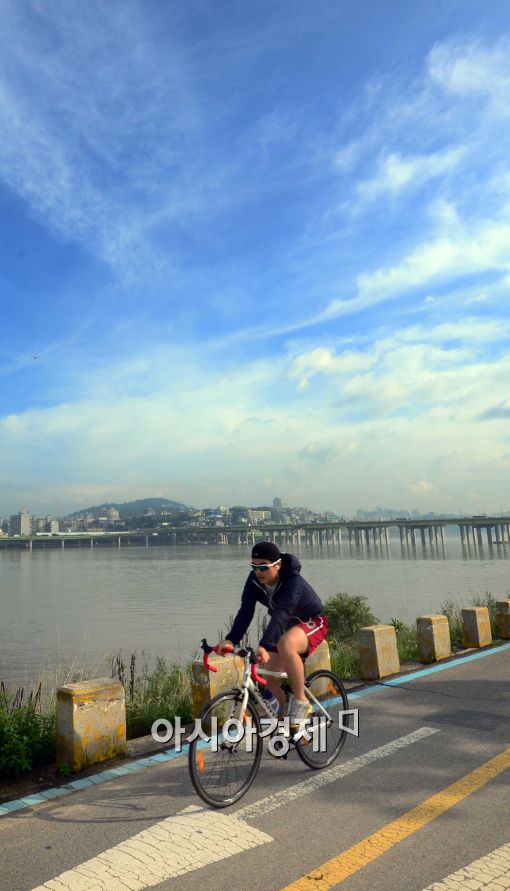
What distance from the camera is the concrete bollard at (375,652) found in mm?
7340

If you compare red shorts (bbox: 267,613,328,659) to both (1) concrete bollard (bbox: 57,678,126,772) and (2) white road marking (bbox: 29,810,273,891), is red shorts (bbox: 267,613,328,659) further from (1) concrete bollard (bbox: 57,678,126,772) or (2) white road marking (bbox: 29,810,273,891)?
(1) concrete bollard (bbox: 57,678,126,772)

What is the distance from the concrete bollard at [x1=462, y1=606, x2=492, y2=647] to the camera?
31.0ft

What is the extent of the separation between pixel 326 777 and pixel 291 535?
556 feet

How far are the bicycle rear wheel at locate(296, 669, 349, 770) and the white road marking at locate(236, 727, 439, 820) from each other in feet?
0.40

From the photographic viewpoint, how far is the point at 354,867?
10.1ft

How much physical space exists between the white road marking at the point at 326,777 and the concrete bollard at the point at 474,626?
14.7 feet

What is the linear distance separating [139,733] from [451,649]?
217 inches

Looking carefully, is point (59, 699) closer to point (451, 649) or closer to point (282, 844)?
point (282, 844)

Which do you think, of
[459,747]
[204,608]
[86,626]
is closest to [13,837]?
[459,747]

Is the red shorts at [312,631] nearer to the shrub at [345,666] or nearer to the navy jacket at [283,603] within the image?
the navy jacket at [283,603]

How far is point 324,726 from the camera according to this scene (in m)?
4.62

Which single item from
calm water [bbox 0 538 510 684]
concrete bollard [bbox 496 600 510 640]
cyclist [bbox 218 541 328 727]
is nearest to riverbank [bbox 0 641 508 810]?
cyclist [bbox 218 541 328 727]

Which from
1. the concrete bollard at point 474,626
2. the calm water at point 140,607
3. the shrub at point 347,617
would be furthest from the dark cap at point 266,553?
the shrub at point 347,617

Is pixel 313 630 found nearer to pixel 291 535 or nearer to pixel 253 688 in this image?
pixel 253 688
